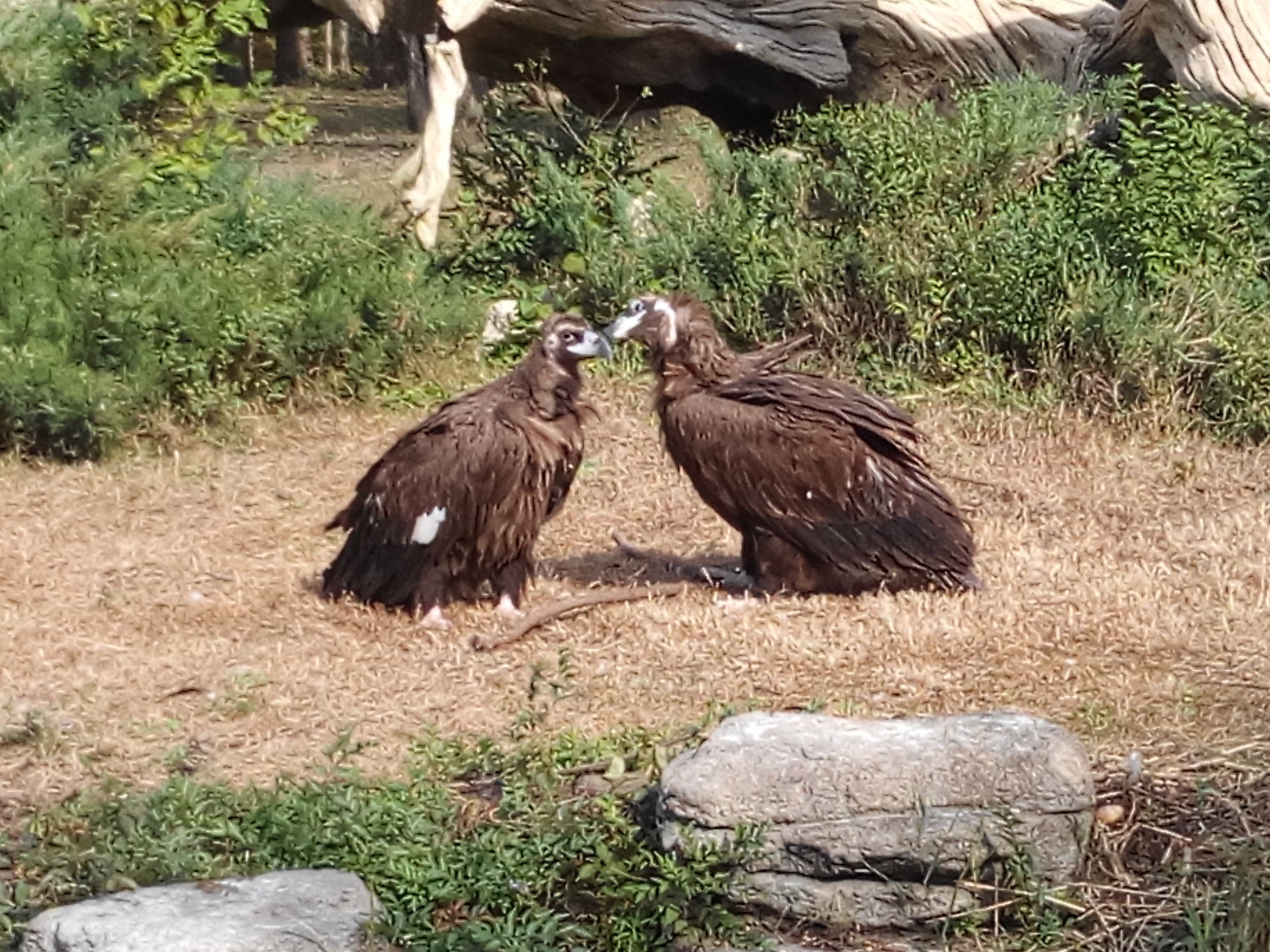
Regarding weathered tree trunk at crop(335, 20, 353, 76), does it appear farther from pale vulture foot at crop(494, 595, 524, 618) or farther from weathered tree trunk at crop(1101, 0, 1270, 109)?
pale vulture foot at crop(494, 595, 524, 618)

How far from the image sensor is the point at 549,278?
10.9 metres

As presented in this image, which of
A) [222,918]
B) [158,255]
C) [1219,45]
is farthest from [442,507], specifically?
[1219,45]

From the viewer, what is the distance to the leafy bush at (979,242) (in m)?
9.27

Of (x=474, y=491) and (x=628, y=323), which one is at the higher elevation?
(x=628, y=323)

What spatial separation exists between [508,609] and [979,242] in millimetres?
4132

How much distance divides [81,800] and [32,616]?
201cm

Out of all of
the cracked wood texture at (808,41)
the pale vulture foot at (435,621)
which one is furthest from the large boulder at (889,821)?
the cracked wood texture at (808,41)

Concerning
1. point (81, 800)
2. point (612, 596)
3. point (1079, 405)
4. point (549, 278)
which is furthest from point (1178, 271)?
point (81, 800)

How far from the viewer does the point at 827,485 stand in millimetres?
6652

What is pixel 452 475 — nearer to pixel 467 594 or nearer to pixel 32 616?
pixel 467 594

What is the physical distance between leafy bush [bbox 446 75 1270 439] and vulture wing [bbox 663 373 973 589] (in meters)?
2.88

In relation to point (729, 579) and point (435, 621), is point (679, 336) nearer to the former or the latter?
point (729, 579)

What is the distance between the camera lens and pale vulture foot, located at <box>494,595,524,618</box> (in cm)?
671

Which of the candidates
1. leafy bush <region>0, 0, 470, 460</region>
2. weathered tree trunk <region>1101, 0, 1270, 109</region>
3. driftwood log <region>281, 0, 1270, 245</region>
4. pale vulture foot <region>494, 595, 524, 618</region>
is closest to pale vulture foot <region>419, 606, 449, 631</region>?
pale vulture foot <region>494, 595, 524, 618</region>
